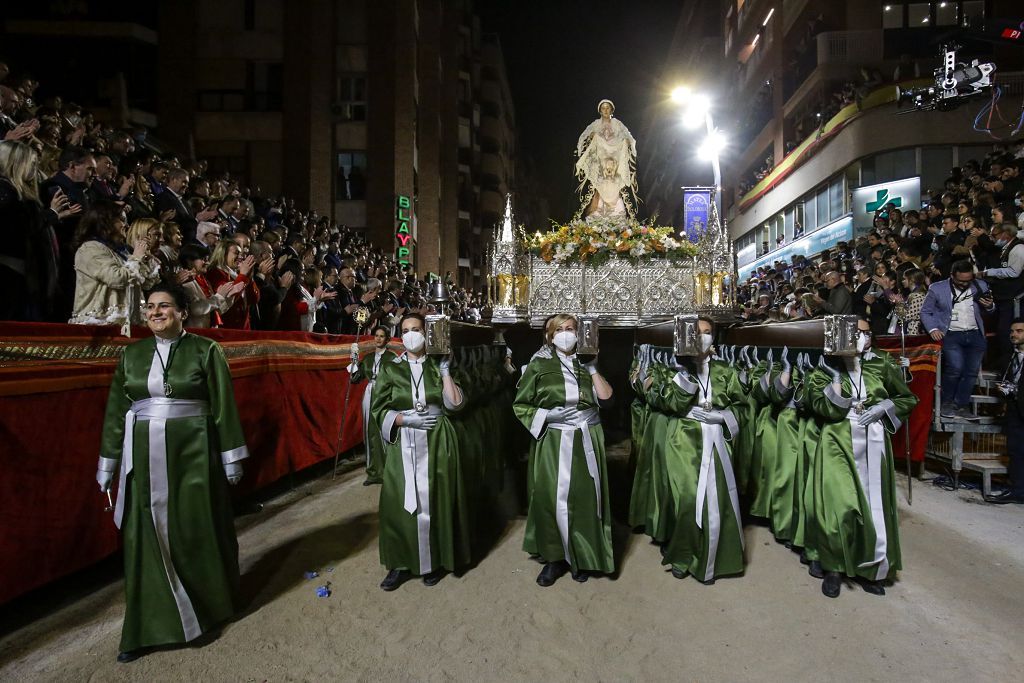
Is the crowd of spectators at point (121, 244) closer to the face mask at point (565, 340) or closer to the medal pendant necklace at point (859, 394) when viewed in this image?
the face mask at point (565, 340)

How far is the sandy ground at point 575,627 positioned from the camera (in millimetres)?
3223

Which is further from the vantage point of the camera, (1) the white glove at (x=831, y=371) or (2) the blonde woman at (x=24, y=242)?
(2) the blonde woman at (x=24, y=242)

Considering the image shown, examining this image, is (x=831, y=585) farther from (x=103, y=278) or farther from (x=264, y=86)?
(x=264, y=86)

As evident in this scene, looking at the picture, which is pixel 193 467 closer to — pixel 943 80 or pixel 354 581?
pixel 354 581

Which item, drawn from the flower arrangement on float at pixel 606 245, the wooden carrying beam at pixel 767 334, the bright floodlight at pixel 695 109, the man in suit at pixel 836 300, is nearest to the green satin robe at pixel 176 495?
the wooden carrying beam at pixel 767 334

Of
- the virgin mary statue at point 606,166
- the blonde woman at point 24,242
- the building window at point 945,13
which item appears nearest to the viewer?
the blonde woman at point 24,242

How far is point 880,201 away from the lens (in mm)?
19547

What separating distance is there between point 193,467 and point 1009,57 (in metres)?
27.3

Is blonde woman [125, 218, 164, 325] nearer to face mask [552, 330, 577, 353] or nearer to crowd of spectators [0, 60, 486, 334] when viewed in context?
crowd of spectators [0, 60, 486, 334]

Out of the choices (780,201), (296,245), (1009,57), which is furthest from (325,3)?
(1009,57)

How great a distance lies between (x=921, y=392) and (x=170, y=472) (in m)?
7.72

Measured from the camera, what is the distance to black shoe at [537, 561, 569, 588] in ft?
14.1

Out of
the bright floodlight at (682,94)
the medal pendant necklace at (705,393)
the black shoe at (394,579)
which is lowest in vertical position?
the black shoe at (394,579)

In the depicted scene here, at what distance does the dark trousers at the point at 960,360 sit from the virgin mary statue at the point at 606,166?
4.57 m
